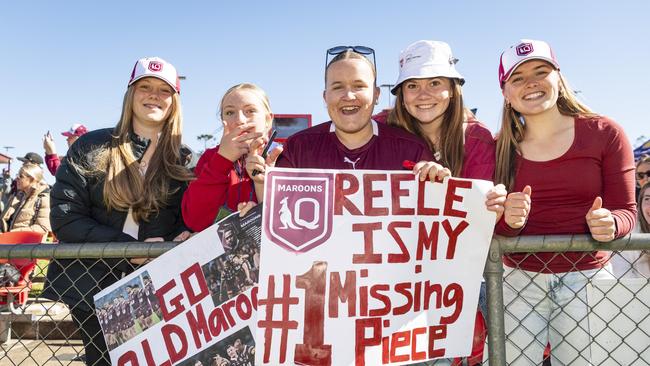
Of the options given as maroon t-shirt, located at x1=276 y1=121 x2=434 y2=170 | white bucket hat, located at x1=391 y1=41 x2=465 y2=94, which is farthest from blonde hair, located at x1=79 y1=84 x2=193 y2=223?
white bucket hat, located at x1=391 y1=41 x2=465 y2=94

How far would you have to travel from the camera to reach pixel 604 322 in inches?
90.4

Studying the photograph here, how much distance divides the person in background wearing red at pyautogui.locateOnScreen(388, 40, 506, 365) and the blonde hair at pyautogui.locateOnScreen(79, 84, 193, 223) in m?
1.26

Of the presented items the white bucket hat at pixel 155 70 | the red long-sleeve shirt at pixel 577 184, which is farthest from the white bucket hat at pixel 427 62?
the white bucket hat at pixel 155 70

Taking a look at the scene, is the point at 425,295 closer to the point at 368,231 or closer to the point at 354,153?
the point at 368,231

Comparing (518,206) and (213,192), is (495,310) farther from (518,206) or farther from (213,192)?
(213,192)

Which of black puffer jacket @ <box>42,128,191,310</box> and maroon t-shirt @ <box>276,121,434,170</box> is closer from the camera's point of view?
maroon t-shirt @ <box>276,121,434,170</box>

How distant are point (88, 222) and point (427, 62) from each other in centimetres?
198

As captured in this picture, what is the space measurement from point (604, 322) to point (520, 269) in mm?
423

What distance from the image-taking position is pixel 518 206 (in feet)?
6.93

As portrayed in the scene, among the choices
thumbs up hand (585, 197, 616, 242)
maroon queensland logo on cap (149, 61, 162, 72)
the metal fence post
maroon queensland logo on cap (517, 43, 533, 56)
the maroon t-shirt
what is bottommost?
the metal fence post

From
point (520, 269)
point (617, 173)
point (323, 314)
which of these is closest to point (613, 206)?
point (617, 173)

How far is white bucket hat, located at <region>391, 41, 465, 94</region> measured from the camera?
2.81 m

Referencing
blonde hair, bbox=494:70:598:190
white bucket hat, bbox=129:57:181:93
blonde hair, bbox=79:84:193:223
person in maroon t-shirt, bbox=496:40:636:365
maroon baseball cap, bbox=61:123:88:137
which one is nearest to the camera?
person in maroon t-shirt, bbox=496:40:636:365

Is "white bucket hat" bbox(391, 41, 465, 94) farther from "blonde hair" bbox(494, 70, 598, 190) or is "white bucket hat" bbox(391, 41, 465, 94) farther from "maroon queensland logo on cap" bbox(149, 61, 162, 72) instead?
"maroon queensland logo on cap" bbox(149, 61, 162, 72)
